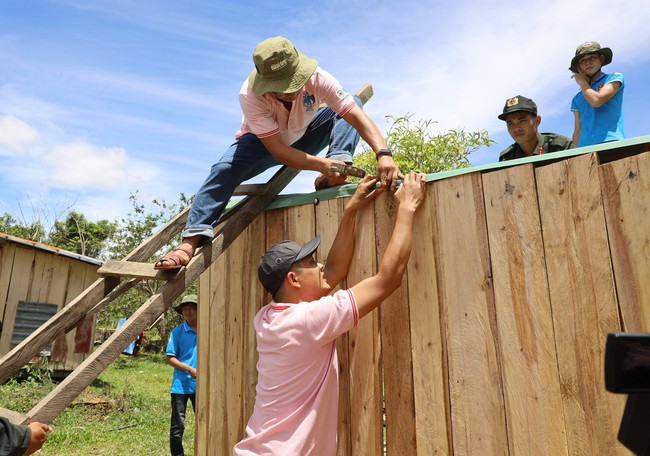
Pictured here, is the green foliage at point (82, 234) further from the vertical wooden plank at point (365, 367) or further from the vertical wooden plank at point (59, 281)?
the vertical wooden plank at point (365, 367)

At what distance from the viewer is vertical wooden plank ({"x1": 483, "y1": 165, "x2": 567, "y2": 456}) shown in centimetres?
223

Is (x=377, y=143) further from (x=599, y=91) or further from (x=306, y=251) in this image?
(x=599, y=91)

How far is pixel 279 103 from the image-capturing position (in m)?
3.21

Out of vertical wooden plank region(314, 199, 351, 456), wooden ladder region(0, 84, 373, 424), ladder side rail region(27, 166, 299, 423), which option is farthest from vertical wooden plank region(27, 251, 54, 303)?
vertical wooden plank region(314, 199, 351, 456)

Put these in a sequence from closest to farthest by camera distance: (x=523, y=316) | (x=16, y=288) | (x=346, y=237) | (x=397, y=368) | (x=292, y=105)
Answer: (x=523, y=316) → (x=397, y=368) → (x=346, y=237) → (x=292, y=105) → (x=16, y=288)

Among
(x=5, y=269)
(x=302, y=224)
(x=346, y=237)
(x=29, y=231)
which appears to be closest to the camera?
(x=346, y=237)

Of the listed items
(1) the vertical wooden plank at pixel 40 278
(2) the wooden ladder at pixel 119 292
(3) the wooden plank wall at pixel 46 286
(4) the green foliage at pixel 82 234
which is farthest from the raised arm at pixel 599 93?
(4) the green foliage at pixel 82 234

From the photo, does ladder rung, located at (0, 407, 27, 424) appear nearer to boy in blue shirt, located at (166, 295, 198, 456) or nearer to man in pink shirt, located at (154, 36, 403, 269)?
man in pink shirt, located at (154, 36, 403, 269)

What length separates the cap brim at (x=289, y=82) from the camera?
303 centimetres

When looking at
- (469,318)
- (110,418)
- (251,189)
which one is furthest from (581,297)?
(110,418)

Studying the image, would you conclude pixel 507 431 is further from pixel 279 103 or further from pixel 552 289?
pixel 279 103

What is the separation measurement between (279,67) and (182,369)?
4564mm

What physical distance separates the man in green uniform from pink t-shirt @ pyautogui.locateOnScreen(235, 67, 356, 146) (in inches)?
60.1

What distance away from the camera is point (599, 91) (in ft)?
12.9
